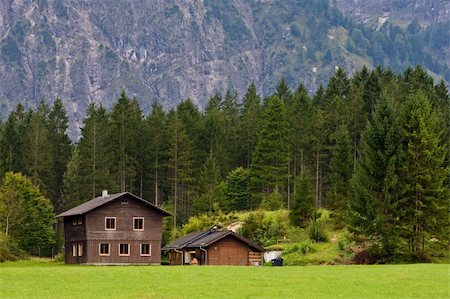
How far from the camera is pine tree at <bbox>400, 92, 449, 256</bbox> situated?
67375 millimetres

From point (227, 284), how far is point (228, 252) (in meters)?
37.7

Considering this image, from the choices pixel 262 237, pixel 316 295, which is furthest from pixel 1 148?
pixel 316 295

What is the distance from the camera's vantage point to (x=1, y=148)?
383 ft

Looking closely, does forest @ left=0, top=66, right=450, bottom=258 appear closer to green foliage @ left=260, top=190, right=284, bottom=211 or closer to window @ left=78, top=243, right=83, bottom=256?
green foliage @ left=260, top=190, right=284, bottom=211

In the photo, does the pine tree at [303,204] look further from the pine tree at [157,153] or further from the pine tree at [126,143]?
the pine tree at [126,143]

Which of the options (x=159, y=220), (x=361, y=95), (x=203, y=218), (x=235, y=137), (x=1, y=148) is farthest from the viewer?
(x=235, y=137)

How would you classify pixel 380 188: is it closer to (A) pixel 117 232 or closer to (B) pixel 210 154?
(A) pixel 117 232

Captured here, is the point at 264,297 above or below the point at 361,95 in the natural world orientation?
below

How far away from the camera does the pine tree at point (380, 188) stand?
6731 centimetres

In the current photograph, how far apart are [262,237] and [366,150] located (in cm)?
1907

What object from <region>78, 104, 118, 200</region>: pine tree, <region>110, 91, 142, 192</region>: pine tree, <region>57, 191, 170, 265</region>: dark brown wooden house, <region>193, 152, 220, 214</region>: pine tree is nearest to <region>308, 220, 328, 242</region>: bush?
<region>57, 191, 170, 265</region>: dark brown wooden house

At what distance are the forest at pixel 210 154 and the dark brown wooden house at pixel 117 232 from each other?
13.8 m

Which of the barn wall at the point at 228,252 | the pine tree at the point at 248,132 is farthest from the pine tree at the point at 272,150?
the barn wall at the point at 228,252

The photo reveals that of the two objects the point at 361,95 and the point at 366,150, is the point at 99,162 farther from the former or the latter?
the point at 366,150
